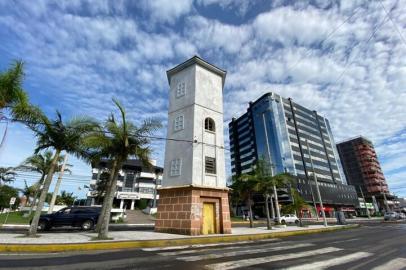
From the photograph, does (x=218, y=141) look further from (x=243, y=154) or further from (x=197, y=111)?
(x=243, y=154)

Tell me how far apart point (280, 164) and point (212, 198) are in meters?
65.5

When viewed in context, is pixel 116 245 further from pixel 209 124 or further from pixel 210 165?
pixel 209 124

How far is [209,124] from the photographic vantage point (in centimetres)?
2005

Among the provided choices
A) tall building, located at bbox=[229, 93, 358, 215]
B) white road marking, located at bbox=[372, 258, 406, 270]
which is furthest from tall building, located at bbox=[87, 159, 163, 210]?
white road marking, located at bbox=[372, 258, 406, 270]

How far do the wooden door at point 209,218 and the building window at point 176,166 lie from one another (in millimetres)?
3149

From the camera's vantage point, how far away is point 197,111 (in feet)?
62.1

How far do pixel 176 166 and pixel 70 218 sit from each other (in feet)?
32.9

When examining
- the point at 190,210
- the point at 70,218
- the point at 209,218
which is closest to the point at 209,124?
the point at 190,210

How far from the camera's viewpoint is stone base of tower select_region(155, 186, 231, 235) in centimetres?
1588

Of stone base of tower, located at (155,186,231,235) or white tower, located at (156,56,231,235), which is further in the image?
white tower, located at (156,56,231,235)

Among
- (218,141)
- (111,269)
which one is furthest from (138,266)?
(218,141)

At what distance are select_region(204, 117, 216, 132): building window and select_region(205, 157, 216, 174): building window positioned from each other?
2.65 meters

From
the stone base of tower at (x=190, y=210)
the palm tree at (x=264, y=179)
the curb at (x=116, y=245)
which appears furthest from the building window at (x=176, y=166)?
the palm tree at (x=264, y=179)

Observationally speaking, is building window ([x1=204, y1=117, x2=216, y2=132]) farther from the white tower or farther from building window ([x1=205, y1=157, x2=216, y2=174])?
building window ([x1=205, y1=157, x2=216, y2=174])
